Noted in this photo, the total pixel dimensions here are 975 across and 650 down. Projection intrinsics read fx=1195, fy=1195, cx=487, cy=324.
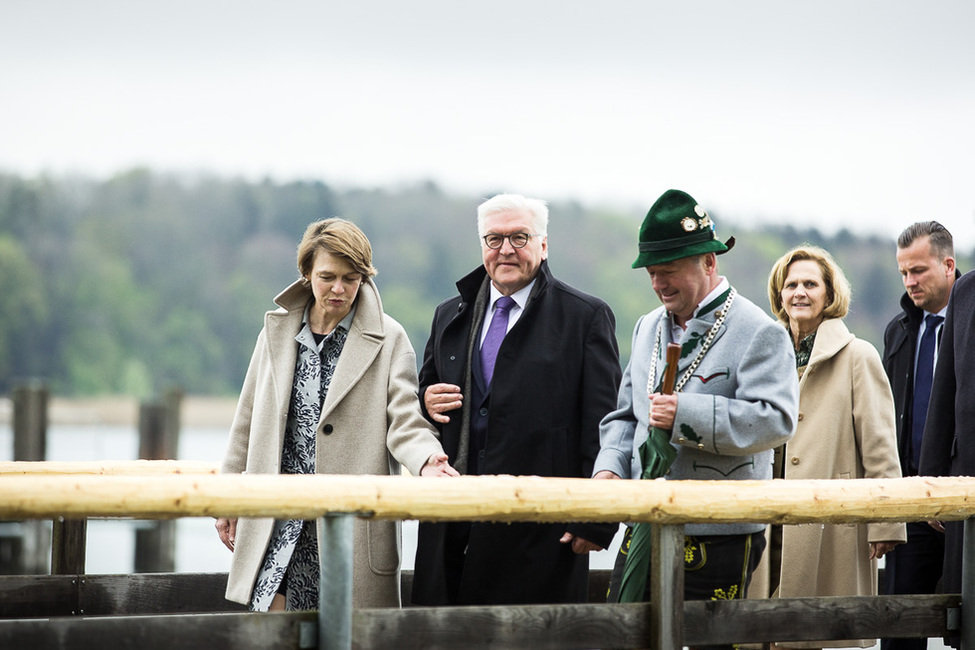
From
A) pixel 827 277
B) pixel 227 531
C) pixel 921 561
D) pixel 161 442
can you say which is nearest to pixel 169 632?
pixel 227 531

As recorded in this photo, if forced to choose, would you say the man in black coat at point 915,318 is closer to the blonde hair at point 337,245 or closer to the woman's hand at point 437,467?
the woman's hand at point 437,467

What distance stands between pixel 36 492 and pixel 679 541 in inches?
58.2

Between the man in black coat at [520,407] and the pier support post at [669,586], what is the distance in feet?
2.28

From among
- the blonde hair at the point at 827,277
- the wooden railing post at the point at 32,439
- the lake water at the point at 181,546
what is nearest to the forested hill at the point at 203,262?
the lake water at the point at 181,546

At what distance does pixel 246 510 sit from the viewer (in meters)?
2.59

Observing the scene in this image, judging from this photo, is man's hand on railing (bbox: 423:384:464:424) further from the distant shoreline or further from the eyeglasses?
the distant shoreline

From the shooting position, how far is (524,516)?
2.75m

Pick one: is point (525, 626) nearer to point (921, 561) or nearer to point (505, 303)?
point (505, 303)

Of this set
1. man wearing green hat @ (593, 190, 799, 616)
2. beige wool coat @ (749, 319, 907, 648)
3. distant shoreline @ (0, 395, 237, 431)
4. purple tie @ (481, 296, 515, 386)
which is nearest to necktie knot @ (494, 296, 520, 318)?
purple tie @ (481, 296, 515, 386)

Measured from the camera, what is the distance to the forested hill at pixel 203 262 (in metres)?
45.4

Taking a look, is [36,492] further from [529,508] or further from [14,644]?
[529,508]

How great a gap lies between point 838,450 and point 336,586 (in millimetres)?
2290

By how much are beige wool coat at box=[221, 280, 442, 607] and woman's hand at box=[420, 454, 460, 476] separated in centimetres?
Result: 3

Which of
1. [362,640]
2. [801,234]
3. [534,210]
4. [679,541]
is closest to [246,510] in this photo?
[362,640]
